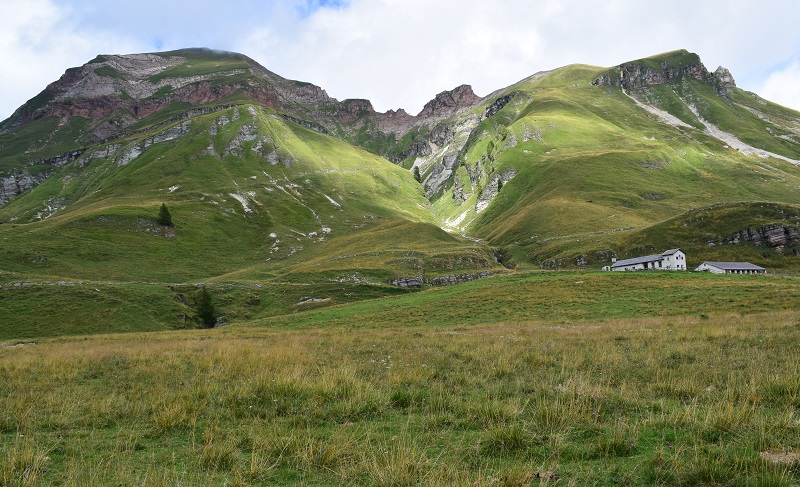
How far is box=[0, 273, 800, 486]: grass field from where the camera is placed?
17.6ft


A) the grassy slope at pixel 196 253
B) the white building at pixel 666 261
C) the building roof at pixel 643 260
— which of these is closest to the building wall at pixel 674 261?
the white building at pixel 666 261

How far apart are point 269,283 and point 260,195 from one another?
110 m

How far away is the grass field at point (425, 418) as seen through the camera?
5375mm

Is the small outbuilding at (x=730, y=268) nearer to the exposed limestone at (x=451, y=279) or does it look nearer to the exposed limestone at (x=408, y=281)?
the exposed limestone at (x=451, y=279)

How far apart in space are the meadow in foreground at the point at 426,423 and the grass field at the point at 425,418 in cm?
4

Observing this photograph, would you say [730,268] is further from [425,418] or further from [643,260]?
[425,418]

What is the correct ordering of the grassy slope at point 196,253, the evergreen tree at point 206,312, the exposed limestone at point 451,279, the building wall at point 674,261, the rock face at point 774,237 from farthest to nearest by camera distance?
the exposed limestone at point 451,279 → the rock face at point 774,237 → the building wall at point 674,261 → the evergreen tree at point 206,312 → the grassy slope at point 196,253

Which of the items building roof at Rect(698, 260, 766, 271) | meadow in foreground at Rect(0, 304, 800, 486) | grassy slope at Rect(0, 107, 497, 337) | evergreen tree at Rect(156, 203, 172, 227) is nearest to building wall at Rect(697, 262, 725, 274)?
building roof at Rect(698, 260, 766, 271)

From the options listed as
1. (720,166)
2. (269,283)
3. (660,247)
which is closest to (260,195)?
(269,283)

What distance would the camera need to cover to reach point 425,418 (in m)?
7.89

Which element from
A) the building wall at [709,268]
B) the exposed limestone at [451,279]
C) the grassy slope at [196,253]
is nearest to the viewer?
the grassy slope at [196,253]

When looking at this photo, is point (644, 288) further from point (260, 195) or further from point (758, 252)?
point (260, 195)

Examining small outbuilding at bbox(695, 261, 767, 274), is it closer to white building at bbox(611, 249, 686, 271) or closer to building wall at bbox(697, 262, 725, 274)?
building wall at bbox(697, 262, 725, 274)

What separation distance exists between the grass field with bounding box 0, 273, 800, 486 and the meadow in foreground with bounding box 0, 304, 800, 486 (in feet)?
0.13
